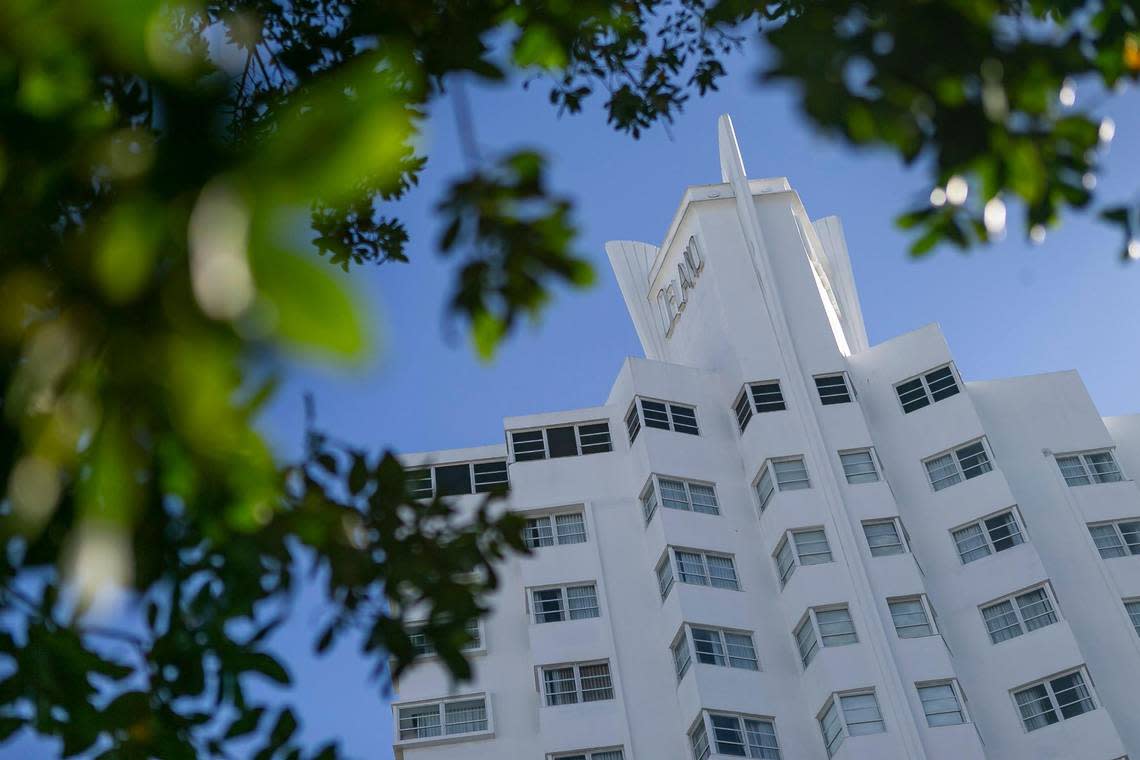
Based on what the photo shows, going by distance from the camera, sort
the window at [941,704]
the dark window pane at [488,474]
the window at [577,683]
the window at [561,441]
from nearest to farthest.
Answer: the window at [941,704], the window at [577,683], the dark window pane at [488,474], the window at [561,441]

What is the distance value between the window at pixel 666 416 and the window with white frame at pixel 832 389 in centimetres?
413

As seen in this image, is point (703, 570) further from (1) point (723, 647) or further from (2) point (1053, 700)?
(2) point (1053, 700)

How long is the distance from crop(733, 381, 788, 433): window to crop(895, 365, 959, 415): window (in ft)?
13.5

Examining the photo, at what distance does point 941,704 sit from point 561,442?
1444 centimetres

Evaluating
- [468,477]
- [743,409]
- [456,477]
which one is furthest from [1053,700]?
[456,477]

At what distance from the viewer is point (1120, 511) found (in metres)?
37.2

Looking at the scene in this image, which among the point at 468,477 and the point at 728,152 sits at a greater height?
the point at 728,152

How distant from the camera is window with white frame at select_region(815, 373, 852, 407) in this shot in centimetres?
4025

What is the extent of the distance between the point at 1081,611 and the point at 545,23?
34.6 metres

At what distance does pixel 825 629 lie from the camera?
35344 mm

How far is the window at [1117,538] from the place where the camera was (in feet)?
120

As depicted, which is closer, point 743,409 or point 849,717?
point 849,717

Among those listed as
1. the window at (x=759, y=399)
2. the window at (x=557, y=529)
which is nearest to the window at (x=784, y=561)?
the window at (x=759, y=399)

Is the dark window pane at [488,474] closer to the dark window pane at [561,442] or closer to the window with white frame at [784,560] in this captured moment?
the dark window pane at [561,442]
